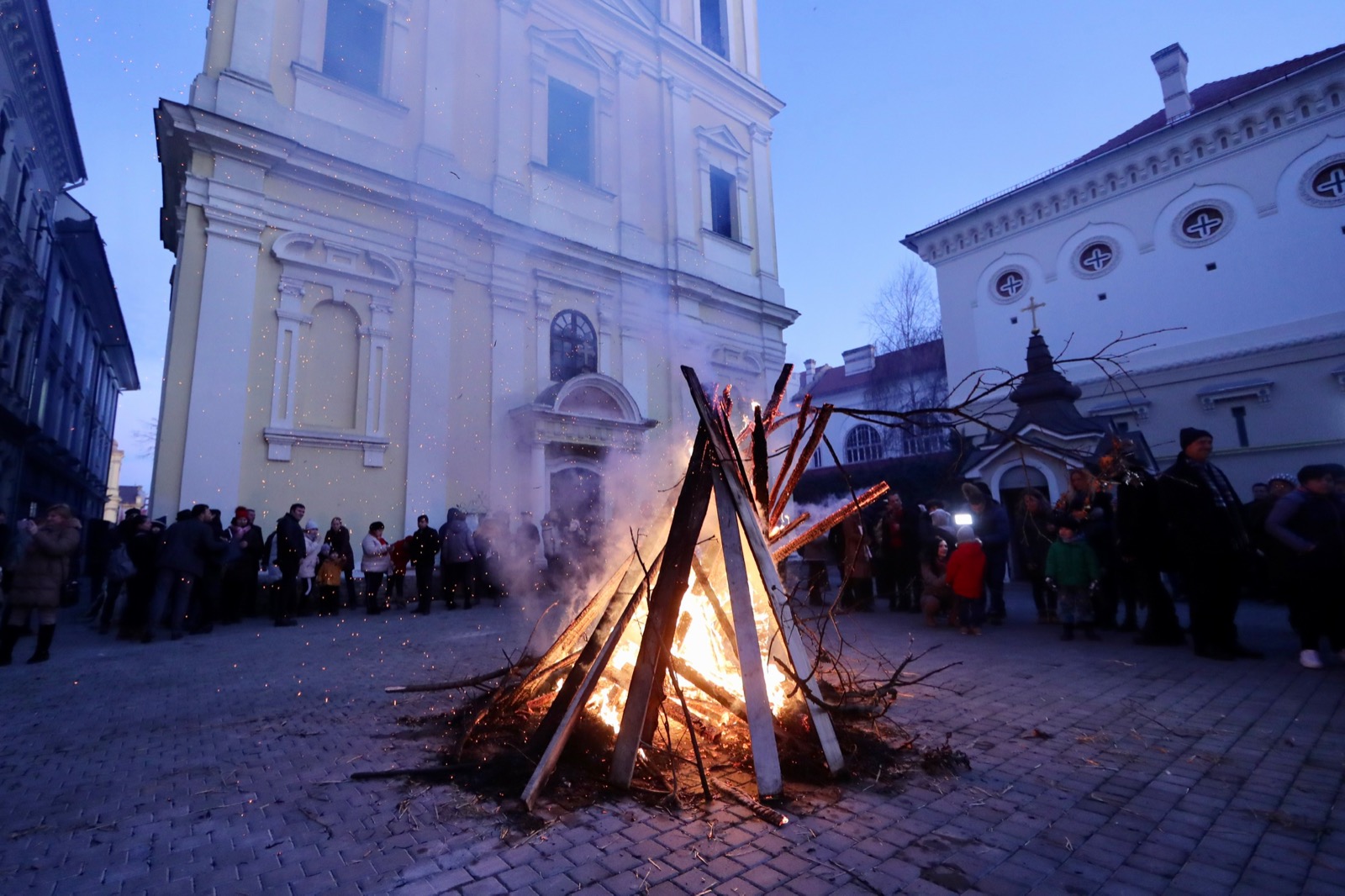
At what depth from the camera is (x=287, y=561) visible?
385 inches

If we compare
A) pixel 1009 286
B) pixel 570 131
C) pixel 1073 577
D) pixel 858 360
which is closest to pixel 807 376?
pixel 858 360

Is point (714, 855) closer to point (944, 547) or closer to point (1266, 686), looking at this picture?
point (1266, 686)

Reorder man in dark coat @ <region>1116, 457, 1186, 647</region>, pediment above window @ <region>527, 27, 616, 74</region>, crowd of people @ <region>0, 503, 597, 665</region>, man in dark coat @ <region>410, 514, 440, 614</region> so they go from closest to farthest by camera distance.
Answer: man in dark coat @ <region>1116, 457, 1186, 647</region> → crowd of people @ <region>0, 503, 597, 665</region> → man in dark coat @ <region>410, 514, 440, 614</region> → pediment above window @ <region>527, 27, 616, 74</region>

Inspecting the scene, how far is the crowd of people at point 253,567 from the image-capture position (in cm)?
684

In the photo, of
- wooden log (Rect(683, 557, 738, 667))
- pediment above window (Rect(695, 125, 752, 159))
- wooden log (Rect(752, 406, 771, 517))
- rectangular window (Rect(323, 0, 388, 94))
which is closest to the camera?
wooden log (Rect(752, 406, 771, 517))

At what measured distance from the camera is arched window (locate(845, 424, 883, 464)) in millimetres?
36219

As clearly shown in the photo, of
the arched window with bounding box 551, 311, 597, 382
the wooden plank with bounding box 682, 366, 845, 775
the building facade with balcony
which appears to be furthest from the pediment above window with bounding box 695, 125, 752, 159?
the building facade with balcony

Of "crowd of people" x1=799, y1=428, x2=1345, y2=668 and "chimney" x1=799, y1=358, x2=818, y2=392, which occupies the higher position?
"chimney" x1=799, y1=358, x2=818, y2=392

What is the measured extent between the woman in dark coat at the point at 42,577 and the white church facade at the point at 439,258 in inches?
160

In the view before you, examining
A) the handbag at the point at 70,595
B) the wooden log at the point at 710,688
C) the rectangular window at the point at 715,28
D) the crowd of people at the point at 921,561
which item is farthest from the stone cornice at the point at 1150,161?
the handbag at the point at 70,595

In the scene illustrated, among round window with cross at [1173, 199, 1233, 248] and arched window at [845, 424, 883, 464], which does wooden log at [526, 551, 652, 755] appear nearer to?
round window with cross at [1173, 199, 1233, 248]

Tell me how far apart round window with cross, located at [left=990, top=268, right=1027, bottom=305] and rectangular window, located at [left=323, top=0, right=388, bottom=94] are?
70.3ft

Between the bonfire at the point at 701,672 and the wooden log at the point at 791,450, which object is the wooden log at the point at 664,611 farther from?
the wooden log at the point at 791,450

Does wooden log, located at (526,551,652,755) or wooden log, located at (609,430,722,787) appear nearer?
wooden log, located at (609,430,722,787)
